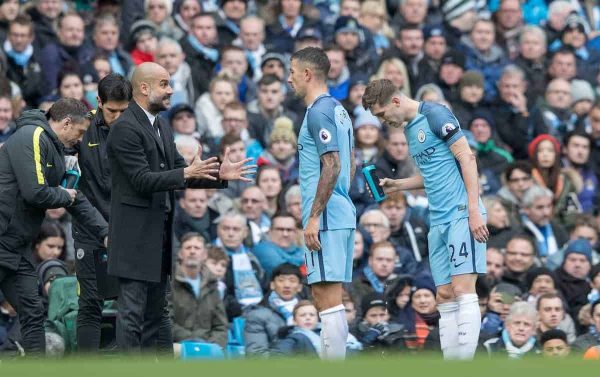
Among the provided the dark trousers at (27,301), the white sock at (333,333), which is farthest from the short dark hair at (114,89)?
the white sock at (333,333)

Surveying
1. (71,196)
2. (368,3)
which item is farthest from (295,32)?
(71,196)

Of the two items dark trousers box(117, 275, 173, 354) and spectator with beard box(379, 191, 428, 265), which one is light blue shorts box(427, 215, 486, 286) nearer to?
dark trousers box(117, 275, 173, 354)

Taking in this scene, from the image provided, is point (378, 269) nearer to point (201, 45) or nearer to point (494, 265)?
point (494, 265)

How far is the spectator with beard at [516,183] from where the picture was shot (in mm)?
19078

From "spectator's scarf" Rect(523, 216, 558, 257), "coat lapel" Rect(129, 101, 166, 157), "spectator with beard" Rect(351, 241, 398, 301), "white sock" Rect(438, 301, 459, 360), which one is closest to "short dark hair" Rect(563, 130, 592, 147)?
"spectator's scarf" Rect(523, 216, 558, 257)

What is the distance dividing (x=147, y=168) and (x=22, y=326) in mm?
1708

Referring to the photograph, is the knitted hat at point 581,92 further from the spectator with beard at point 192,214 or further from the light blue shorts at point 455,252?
the light blue shorts at point 455,252

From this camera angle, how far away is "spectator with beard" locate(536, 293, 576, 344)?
1595 centimetres

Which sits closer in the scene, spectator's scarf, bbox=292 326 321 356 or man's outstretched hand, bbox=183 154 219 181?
man's outstretched hand, bbox=183 154 219 181

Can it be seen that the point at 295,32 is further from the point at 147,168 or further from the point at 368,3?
the point at 147,168

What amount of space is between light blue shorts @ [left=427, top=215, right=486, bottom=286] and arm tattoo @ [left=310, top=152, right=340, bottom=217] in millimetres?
988

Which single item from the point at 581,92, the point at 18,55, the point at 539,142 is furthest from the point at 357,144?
the point at 581,92

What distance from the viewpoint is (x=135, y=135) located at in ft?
39.5

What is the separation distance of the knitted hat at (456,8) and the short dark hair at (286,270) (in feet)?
26.0
